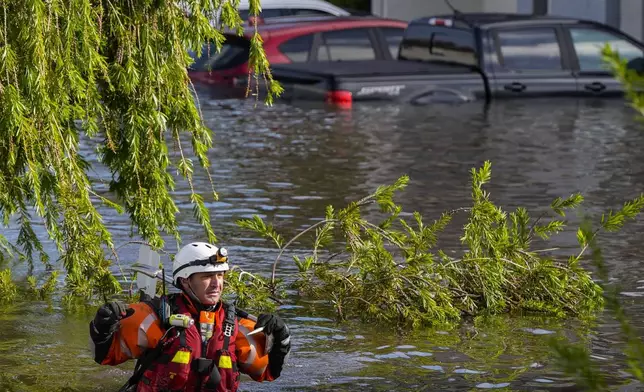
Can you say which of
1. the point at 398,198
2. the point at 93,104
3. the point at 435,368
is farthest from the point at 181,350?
the point at 398,198

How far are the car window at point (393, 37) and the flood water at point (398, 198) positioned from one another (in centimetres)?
232

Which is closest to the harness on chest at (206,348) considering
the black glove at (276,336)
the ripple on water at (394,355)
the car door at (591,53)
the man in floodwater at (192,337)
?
the man in floodwater at (192,337)

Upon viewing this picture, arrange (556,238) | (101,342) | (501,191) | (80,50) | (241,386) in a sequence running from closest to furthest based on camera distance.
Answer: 1. (101,342)
2. (241,386)
3. (80,50)
4. (556,238)
5. (501,191)

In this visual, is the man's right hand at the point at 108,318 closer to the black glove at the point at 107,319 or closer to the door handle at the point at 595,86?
the black glove at the point at 107,319

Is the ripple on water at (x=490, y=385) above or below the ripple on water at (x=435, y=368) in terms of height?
above

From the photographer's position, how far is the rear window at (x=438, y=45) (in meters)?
22.3

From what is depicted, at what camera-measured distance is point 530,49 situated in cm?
2247

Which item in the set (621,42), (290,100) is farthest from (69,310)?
(621,42)

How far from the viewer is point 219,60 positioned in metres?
22.6

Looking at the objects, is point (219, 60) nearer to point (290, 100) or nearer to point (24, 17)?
point (290, 100)

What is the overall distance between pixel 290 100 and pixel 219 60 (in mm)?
1293

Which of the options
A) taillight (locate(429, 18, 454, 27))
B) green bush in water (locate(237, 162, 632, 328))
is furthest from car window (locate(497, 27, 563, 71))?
green bush in water (locate(237, 162, 632, 328))

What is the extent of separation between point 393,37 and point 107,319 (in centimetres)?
1849

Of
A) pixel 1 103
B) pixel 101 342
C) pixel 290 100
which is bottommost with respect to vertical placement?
pixel 290 100
